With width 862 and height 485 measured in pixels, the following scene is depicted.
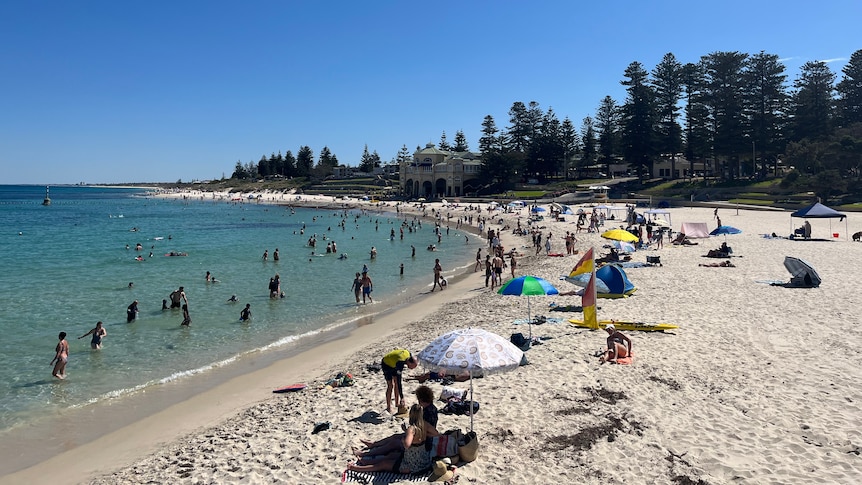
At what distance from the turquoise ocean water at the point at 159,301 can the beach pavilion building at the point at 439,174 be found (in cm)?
4405

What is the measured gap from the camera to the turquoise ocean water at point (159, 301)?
42.1ft

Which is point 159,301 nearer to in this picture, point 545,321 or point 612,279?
point 545,321

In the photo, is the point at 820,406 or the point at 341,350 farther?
the point at 341,350

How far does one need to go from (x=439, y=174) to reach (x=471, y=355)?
85.3 meters

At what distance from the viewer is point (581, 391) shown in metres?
9.12

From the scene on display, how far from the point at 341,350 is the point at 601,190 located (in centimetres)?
5880

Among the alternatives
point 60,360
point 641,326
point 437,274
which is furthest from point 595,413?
point 437,274

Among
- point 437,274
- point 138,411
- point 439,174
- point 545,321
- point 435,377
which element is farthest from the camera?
point 439,174

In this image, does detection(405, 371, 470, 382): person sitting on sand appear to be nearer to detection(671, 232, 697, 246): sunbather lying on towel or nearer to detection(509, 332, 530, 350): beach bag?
detection(509, 332, 530, 350): beach bag

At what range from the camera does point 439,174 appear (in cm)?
9131

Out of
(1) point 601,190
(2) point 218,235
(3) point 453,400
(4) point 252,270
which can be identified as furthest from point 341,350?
(1) point 601,190

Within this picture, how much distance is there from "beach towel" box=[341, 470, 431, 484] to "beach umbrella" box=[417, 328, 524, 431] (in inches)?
48.7

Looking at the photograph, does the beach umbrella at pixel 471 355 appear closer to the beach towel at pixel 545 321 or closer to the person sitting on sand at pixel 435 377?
the person sitting on sand at pixel 435 377

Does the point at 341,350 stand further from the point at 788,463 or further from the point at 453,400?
the point at 788,463
